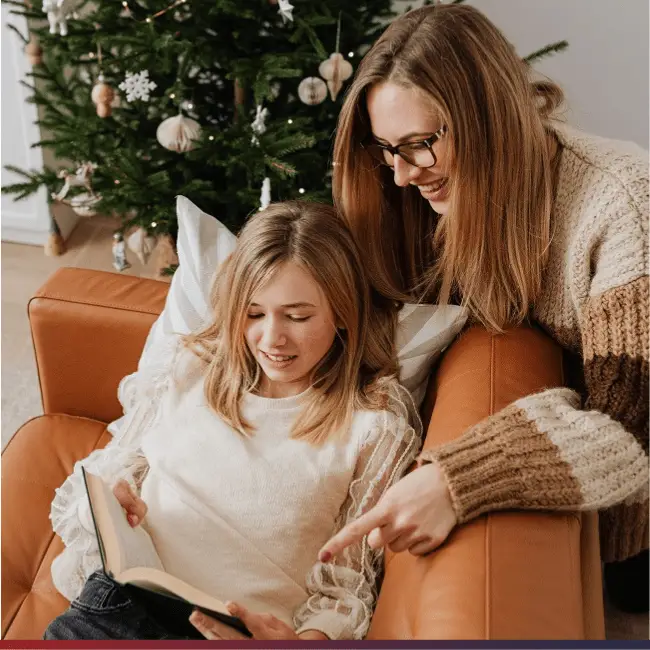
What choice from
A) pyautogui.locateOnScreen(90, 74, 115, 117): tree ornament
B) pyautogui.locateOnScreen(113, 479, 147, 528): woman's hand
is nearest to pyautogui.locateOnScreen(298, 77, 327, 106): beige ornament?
pyautogui.locateOnScreen(90, 74, 115, 117): tree ornament

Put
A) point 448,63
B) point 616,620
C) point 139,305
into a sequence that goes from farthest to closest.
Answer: point 616,620 < point 139,305 < point 448,63

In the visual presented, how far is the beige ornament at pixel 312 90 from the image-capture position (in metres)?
1.83

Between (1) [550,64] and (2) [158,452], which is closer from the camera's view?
(2) [158,452]

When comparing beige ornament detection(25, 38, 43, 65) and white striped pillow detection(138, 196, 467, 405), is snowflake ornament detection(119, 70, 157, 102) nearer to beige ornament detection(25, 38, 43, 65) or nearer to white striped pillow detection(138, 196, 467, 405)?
beige ornament detection(25, 38, 43, 65)

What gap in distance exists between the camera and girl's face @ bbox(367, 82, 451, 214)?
1189mm

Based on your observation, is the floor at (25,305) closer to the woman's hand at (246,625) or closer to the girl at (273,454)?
the girl at (273,454)

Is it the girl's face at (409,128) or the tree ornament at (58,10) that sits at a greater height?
the tree ornament at (58,10)

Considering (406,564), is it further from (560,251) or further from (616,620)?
(616,620)

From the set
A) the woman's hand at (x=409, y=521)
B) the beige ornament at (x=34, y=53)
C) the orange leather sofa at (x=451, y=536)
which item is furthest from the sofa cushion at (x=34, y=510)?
the beige ornament at (x=34, y=53)

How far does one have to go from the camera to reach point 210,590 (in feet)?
3.96

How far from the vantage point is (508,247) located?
1279 millimetres

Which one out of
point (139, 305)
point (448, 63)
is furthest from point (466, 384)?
point (139, 305)

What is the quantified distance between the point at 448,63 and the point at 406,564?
73 centimetres

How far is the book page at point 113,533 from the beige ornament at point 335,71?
3.74ft
